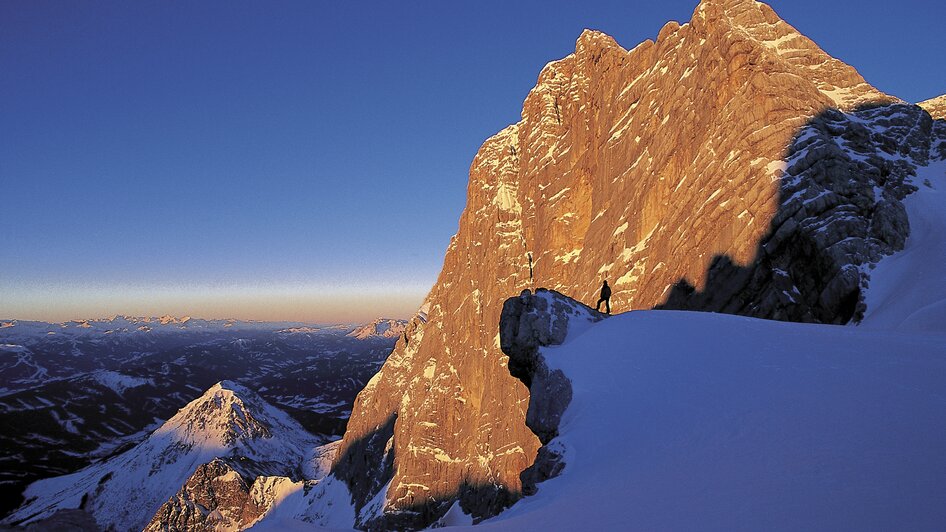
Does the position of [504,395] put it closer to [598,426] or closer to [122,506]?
[598,426]

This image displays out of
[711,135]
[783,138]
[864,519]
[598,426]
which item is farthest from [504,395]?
[864,519]

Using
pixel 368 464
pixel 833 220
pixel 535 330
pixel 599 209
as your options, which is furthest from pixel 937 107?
pixel 368 464

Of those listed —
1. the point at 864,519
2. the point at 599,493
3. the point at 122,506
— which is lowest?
the point at 122,506

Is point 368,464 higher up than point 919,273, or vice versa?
point 919,273

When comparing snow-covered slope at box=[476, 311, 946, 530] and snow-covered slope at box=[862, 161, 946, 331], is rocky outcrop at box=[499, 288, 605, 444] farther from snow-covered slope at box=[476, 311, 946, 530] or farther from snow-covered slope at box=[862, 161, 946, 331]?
snow-covered slope at box=[862, 161, 946, 331]

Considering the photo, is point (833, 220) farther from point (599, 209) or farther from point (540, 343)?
point (599, 209)

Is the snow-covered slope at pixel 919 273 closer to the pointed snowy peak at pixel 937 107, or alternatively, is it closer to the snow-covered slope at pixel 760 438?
the snow-covered slope at pixel 760 438
